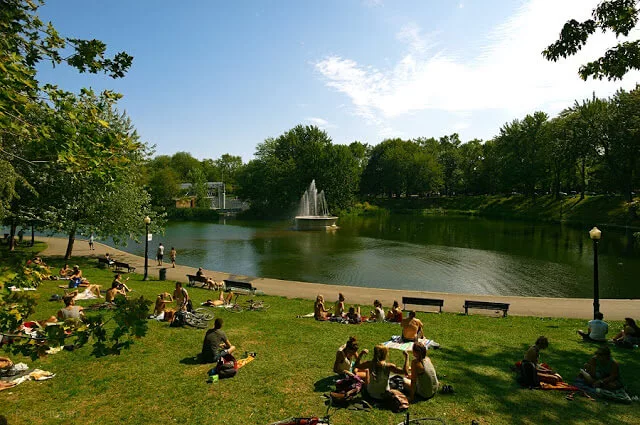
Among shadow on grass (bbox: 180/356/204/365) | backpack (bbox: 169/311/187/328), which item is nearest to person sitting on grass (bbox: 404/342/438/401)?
shadow on grass (bbox: 180/356/204/365)

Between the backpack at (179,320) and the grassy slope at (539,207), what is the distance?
48449 millimetres

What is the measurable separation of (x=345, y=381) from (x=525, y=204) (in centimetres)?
9089

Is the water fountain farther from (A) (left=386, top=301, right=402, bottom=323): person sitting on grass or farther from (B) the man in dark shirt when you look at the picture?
(B) the man in dark shirt

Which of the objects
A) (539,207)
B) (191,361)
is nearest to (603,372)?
(191,361)

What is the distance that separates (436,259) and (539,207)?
5975 centimetres

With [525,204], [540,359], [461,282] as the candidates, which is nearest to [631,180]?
[525,204]

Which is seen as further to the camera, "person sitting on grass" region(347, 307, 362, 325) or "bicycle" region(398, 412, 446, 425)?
"person sitting on grass" region(347, 307, 362, 325)

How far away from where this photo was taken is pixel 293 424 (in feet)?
21.8

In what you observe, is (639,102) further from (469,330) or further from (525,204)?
(469,330)

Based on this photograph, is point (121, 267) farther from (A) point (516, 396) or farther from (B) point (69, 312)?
(A) point (516, 396)

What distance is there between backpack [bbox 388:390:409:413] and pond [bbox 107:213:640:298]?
17163 millimetres

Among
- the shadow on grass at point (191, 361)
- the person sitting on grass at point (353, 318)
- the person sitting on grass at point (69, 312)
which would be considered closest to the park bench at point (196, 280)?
the person sitting on grass at point (69, 312)

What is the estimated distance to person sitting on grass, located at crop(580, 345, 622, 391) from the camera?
8.62 meters

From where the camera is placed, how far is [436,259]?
112 ft
